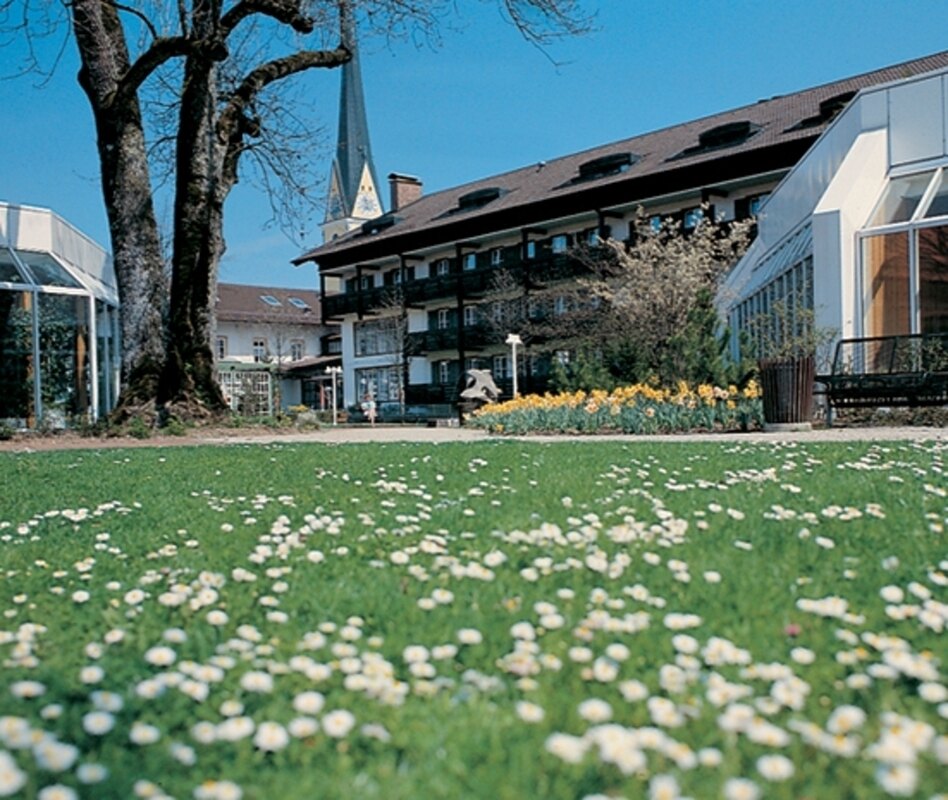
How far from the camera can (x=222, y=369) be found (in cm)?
4541

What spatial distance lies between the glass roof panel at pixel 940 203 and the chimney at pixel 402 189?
1471 inches

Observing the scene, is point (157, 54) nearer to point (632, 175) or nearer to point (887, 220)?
point (887, 220)

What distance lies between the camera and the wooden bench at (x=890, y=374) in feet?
36.7

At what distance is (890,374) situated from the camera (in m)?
11.2

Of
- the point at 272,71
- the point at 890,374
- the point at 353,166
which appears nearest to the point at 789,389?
the point at 890,374

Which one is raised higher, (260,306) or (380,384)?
(260,306)

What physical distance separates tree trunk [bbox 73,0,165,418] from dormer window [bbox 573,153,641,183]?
23.5 m

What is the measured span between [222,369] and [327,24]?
3264cm

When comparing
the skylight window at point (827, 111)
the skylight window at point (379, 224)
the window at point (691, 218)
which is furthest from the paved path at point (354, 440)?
the skylight window at point (379, 224)

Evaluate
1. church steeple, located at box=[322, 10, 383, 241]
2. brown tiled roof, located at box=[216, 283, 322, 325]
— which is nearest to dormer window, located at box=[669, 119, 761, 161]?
brown tiled roof, located at box=[216, 283, 322, 325]

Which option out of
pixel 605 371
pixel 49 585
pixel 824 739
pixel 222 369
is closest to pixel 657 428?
pixel 605 371

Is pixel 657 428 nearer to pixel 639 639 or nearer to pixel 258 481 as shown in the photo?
pixel 258 481

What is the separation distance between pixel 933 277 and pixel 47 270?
640 inches

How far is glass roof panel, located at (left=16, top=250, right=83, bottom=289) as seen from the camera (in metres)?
17.9
